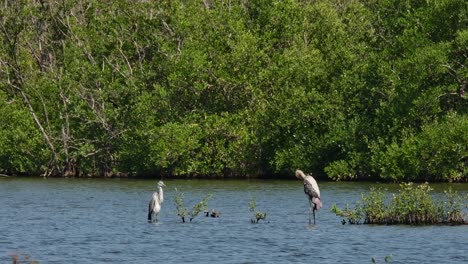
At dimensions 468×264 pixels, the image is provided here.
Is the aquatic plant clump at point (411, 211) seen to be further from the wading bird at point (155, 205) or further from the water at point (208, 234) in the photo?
the wading bird at point (155, 205)

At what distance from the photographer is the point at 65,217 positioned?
35.7 m

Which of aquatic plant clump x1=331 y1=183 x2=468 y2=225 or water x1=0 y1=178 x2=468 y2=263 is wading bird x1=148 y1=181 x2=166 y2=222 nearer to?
water x1=0 y1=178 x2=468 y2=263

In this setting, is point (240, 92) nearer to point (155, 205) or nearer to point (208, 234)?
point (155, 205)

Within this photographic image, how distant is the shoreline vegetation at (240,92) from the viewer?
51406mm

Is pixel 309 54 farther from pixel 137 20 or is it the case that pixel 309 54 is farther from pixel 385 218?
pixel 385 218

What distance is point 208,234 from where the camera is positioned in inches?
1180

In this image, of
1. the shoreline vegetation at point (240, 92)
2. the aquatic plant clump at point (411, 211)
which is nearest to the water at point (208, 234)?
the aquatic plant clump at point (411, 211)

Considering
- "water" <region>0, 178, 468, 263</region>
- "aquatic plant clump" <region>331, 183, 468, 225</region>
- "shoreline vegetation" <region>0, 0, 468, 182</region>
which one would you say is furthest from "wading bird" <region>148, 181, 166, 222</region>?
"shoreline vegetation" <region>0, 0, 468, 182</region>

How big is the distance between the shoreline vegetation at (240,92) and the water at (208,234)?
7.96 metres

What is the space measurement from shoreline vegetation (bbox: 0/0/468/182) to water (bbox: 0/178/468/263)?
Result: 7955 millimetres

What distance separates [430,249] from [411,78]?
25804 millimetres

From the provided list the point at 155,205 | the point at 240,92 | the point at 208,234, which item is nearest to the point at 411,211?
the point at 208,234

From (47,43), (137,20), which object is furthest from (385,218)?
(47,43)

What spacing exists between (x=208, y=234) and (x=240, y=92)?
27230 millimetres
